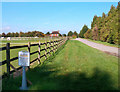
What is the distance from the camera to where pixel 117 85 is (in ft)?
16.4

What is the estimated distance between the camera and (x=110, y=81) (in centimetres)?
544

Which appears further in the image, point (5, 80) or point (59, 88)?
point (5, 80)

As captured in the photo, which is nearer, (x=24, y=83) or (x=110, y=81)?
(x=24, y=83)

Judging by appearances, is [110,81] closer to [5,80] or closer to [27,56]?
[27,56]

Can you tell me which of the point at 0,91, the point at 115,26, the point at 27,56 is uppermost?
the point at 115,26

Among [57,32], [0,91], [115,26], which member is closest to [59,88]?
[0,91]

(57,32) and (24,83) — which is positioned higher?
(57,32)

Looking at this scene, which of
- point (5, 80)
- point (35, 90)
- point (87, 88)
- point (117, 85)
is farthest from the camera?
point (5, 80)

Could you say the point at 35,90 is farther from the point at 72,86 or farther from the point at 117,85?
the point at 117,85

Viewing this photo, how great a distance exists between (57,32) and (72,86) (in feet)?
552

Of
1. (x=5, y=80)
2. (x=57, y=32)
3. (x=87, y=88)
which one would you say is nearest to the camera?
(x=87, y=88)

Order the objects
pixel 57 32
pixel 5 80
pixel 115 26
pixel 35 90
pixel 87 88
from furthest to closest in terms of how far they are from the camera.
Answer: pixel 57 32 → pixel 115 26 → pixel 5 80 → pixel 87 88 → pixel 35 90

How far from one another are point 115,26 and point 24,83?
2507 cm

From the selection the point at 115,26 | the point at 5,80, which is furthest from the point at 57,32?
the point at 5,80
